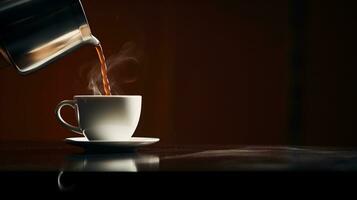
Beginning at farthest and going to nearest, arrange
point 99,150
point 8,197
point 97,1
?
1. point 97,1
2. point 99,150
3. point 8,197

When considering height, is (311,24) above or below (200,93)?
above

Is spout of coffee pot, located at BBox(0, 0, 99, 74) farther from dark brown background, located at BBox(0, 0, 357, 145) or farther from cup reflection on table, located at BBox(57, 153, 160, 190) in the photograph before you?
dark brown background, located at BBox(0, 0, 357, 145)

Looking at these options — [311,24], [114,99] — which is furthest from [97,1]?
[114,99]

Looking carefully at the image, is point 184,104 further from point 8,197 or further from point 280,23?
point 8,197

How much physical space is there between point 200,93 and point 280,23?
396 millimetres

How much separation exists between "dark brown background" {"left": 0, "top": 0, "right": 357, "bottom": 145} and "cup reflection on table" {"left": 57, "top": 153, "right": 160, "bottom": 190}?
1.27 meters

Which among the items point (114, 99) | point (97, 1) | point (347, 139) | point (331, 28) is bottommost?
point (347, 139)

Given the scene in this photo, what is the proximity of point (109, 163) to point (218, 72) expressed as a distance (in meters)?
1.42

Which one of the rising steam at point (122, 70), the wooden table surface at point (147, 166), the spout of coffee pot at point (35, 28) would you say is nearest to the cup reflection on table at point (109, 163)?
the wooden table surface at point (147, 166)

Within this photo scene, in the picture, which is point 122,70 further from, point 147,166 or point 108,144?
point 147,166

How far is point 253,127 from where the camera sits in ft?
6.58

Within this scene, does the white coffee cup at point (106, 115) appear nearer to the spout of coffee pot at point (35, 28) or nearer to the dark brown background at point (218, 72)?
the spout of coffee pot at point (35, 28)

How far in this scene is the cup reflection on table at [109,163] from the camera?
0.52m

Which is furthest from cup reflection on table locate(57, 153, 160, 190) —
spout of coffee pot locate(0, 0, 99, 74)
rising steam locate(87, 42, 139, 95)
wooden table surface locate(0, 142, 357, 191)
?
rising steam locate(87, 42, 139, 95)
